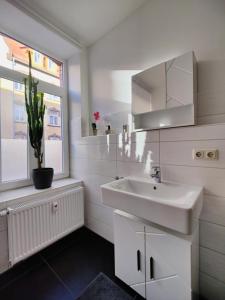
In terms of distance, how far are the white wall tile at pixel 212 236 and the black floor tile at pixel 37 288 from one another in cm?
108

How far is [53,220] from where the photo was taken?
1.62 m

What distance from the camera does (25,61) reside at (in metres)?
1.77

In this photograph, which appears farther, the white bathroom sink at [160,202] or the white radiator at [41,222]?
the white radiator at [41,222]

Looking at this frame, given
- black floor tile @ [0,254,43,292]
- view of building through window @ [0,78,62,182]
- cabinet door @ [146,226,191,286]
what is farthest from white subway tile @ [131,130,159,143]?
black floor tile @ [0,254,43,292]

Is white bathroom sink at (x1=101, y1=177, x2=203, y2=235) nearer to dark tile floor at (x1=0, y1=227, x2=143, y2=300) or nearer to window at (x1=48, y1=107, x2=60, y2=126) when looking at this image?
dark tile floor at (x1=0, y1=227, x2=143, y2=300)

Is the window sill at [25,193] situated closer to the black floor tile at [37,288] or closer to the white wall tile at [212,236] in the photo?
the black floor tile at [37,288]

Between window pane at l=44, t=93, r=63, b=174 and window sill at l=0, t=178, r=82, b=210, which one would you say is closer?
window sill at l=0, t=178, r=82, b=210

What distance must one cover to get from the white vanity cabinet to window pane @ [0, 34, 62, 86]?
1875mm

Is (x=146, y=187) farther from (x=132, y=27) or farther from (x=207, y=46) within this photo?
(x=132, y=27)

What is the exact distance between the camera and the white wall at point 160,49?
1114 mm

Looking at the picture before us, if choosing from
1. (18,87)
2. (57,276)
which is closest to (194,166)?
(57,276)

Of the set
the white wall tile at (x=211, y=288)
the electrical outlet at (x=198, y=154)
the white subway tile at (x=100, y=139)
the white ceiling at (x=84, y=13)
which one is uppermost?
the white ceiling at (x=84, y=13)

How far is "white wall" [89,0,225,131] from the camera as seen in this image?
111 centimetres

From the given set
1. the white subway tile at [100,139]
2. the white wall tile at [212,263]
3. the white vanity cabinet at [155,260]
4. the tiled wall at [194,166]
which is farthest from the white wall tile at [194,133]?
the white wall tile at [212,263]
